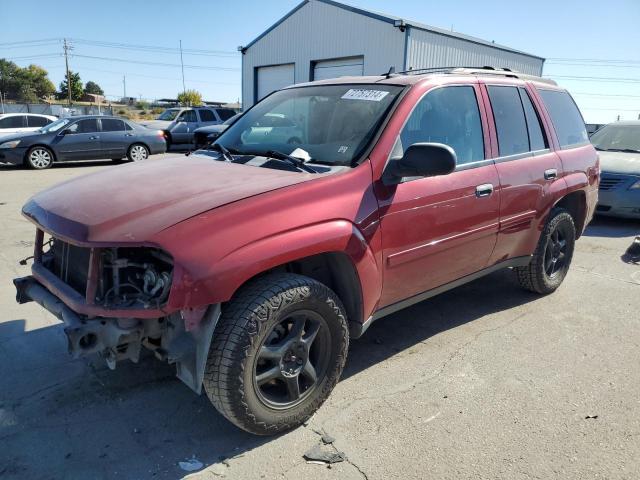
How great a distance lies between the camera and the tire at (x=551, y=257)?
446cm

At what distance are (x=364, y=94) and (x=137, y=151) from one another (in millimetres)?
13061

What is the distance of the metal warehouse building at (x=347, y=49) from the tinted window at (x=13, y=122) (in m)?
11.3

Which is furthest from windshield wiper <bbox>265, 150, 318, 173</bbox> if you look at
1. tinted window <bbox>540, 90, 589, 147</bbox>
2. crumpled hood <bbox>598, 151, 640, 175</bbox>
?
crumpled hood <bbox>598, 151, 640, 175</bbox>

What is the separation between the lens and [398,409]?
9.68 feet

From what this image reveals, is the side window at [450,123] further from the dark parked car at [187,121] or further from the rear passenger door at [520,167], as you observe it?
the dark parked car at [187,121]

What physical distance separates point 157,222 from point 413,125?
1745mm

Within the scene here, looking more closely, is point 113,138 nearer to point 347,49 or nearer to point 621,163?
point 347,49

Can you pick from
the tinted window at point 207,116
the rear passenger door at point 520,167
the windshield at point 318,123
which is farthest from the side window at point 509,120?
the tinted window at point 207,116

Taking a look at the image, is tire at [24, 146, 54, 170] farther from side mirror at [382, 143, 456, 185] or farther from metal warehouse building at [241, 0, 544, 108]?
side mirror at [382, 143, 456, 185]

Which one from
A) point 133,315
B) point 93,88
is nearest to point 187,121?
point 133,315

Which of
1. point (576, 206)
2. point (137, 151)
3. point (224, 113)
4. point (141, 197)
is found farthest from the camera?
point (224, 113)

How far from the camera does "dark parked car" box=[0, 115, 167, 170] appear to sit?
13.2m

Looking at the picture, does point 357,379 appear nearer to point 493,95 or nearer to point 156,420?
point 156,420

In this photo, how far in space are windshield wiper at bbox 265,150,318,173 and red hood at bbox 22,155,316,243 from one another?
10cm
